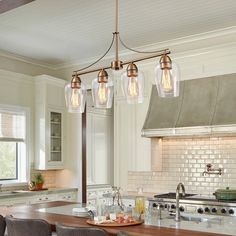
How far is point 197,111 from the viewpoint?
4.91 m

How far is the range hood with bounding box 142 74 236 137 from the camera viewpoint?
4.64 metres

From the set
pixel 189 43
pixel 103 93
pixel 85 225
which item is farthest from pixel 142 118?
pixel 85 225

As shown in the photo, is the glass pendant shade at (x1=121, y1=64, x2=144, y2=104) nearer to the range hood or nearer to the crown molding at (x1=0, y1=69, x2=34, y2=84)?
the range hood

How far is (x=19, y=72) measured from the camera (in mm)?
6375

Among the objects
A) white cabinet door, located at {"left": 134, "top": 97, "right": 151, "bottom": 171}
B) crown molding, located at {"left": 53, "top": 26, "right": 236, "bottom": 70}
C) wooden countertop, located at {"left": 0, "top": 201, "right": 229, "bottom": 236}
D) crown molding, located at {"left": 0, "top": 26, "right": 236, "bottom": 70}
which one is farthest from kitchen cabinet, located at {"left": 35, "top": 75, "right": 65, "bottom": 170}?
wooden countertop, located at {"left": 0, "top": 201, "right": 229, "bottom": 236}

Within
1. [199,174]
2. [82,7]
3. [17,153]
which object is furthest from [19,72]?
[199,174]

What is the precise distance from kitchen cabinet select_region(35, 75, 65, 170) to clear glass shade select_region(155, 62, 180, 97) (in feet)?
11.7

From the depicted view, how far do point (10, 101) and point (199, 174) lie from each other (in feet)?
10.2

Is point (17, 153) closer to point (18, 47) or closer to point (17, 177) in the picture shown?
point (17, 177)

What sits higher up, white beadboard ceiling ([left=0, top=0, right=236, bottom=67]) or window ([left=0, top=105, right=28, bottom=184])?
white beadboard ceiling ([left=0, top=0, right=236, bottom=67])

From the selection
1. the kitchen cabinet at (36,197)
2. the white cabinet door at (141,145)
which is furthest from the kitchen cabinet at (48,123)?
the white cabinet door at (141,145)

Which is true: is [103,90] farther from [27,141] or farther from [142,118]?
[27,141]

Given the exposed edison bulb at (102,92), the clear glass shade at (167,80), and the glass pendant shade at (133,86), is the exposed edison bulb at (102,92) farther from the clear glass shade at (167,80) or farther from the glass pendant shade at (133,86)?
the clear glass shade at (167,80)

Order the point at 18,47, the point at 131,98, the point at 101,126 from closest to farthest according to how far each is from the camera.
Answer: the point at 131,98, the point at 18,47, the point at 101,126
